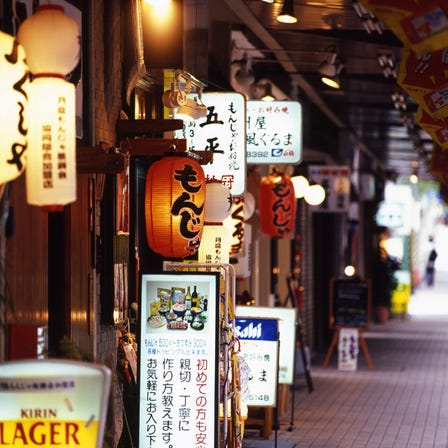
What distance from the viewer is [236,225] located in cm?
1453

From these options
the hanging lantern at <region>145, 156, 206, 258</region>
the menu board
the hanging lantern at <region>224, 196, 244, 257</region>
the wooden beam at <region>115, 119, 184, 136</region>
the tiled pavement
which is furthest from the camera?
the menu board

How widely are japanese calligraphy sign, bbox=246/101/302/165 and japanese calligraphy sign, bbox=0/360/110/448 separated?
9.32 meters

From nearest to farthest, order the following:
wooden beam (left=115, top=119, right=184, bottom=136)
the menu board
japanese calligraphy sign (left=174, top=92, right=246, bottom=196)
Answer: wooden beam (left=115, top=119, right=184, bottom=136) < japanese calligraphy sign (left=174, top=92, right=246, bottom=196) < the menu board

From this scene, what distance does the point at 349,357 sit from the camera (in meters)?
22.3

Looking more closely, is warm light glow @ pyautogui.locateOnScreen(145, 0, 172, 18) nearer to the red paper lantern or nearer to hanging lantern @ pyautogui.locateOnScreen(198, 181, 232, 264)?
hanging lantern @ pyautogui.locateOnScreen(198, 181, 232, 264)

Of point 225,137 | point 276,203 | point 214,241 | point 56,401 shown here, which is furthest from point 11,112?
point 276,203

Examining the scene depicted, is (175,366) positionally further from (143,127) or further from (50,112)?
(50,112)

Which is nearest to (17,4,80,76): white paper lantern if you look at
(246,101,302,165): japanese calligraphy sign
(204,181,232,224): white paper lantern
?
(204,181,232,224): white paper lantern

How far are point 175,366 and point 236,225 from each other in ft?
15.2

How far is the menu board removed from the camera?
869 inches

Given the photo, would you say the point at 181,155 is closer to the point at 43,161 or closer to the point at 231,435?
the point at 231,435

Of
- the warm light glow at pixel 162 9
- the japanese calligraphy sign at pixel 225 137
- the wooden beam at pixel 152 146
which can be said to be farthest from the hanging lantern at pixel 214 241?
the warm light glow at pixel 162 9

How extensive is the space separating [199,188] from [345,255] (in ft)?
71.6

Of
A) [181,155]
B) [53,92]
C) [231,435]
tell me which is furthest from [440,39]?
Result: [231,435]
